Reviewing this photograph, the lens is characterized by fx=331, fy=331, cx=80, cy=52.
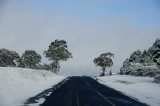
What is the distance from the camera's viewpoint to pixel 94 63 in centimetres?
11781

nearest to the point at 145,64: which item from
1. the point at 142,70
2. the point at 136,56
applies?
the point at 142,70

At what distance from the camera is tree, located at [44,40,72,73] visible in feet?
356

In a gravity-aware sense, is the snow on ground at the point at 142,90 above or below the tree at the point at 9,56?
below

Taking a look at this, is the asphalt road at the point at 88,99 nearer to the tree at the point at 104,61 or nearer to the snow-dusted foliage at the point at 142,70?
the snow-dusted foliage at the point at 142,70

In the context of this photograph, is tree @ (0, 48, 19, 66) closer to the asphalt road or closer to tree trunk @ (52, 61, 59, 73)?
tree trunk @ (52, 61, 59, 73)

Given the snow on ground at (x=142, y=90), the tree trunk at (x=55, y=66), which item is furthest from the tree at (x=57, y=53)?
the snow on ground at (x=142, y=90)

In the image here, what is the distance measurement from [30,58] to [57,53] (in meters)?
17.6

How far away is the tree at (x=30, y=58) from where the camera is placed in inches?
4803

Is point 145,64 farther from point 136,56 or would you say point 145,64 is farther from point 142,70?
point 136,56

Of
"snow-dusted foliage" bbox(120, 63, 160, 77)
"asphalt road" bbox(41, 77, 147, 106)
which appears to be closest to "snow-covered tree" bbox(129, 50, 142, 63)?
"snow-dusted foliage" bbox(120, 63, 160, 77)

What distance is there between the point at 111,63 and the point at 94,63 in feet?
22.4

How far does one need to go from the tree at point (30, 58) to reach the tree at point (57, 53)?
43.2 feet

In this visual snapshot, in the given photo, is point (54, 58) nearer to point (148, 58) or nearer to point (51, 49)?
point (51, 49)

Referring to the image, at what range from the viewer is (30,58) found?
121875 mm
